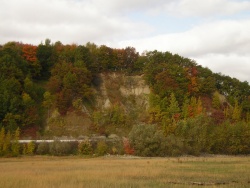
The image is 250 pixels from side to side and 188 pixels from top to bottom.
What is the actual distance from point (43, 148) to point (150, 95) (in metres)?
30.6

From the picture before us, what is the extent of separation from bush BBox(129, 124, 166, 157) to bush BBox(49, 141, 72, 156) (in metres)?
10.9

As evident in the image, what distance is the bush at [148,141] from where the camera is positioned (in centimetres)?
6725

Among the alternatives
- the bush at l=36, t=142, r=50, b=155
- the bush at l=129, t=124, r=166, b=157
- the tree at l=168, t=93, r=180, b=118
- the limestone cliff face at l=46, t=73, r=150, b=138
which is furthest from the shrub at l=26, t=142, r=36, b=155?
the tree at l=168, t=93, r=180, b=118

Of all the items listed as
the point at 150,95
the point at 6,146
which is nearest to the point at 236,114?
the point at 150,95

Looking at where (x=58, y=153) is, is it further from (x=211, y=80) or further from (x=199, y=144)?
(x=211, y=80)

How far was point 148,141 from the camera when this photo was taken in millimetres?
66688

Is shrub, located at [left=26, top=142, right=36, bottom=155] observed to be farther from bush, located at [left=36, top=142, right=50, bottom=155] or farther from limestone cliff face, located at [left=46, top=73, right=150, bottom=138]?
limestone cliff face, located at [left=46, top=73, right=150, bottom=138]

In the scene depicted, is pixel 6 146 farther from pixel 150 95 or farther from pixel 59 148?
pixel 150 95

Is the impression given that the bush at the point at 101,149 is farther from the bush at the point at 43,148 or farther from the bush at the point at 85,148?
the bush at the point at 43,148

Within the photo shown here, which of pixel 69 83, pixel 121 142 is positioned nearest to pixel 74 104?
pixel 69 83

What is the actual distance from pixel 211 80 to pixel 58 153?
4495 centimetres

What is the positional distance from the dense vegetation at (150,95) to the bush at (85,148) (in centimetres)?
728

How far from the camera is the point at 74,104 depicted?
286ft

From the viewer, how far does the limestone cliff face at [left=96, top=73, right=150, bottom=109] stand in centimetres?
9594
